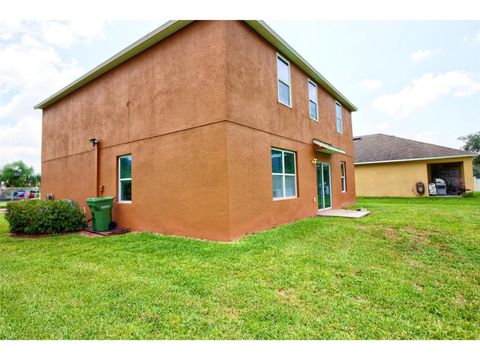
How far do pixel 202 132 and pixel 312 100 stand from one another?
5.93 m

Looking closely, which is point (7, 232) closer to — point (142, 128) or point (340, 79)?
point (142, 128)

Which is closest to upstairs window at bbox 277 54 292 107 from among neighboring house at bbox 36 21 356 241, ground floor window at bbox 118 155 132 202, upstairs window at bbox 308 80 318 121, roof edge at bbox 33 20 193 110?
neighboring house at bbox 36 21 356 241

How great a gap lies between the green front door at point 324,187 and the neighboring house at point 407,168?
10.7 metres

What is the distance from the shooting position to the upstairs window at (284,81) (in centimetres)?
789

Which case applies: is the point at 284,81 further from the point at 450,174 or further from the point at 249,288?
the point at 450,174

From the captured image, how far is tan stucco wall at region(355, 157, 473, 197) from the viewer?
17.1 meters

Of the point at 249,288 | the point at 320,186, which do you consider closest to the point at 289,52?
the point at 320,186

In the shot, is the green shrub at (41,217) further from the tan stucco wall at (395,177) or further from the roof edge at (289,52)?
the tan stucco wall at (395,177)

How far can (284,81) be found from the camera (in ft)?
26.8

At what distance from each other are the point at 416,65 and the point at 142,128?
14.9 meters

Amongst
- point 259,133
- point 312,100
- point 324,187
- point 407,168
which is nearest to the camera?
point 259,133

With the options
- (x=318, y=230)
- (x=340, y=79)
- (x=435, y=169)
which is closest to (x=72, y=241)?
(x=318, y=230)

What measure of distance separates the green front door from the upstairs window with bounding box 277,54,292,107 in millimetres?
3475

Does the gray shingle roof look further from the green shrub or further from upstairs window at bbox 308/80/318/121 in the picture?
the green shrub
